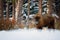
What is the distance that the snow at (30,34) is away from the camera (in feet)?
4.22

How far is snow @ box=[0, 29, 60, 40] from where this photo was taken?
129cm

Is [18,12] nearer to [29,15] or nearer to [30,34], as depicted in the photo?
[29,15]

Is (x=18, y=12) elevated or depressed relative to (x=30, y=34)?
elevated

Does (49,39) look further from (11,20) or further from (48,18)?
(11,20)

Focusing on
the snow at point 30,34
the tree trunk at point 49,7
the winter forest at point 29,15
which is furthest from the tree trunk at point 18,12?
the tree trunk at point 49,7

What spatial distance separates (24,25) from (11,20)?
0.16 meters

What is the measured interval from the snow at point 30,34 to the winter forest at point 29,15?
0.19ft

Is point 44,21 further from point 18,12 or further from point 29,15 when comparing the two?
point 18,12

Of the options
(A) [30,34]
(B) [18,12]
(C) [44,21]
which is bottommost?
(A) [30,34]

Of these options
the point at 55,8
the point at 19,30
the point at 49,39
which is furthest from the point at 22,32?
the point at 55,8

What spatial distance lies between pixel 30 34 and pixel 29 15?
0.24 m

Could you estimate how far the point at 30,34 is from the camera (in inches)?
51.8

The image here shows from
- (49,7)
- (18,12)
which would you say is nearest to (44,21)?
(49,7)

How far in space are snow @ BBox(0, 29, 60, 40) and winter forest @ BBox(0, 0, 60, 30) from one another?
0.06 meters
